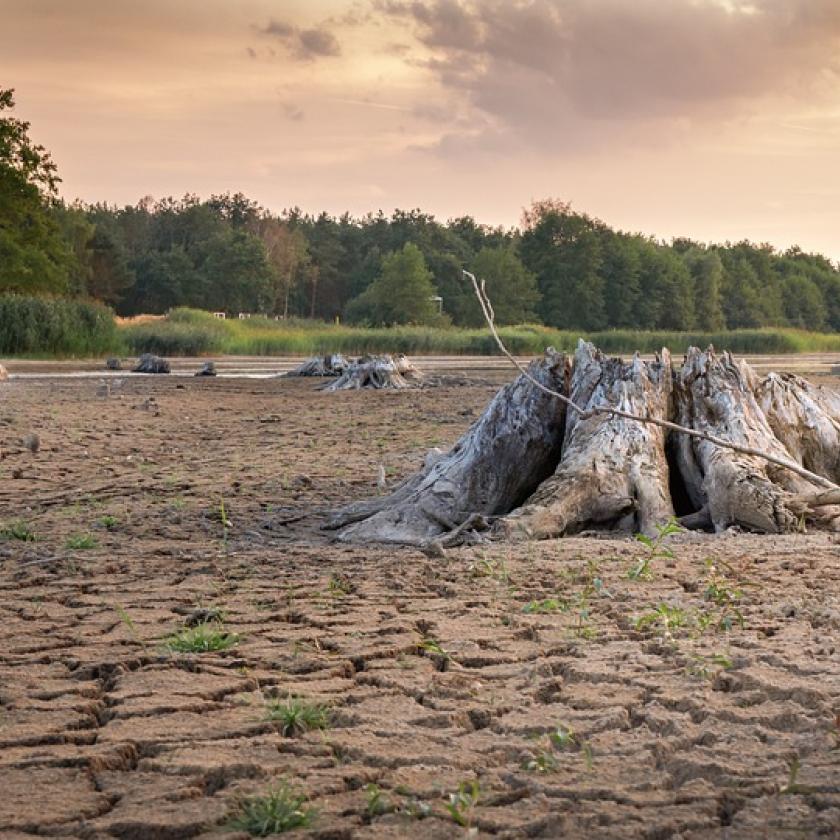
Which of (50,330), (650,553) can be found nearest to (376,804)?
(650,553)

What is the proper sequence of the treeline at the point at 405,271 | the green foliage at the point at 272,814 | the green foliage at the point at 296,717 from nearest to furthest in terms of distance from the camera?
the green foliage at the point at 272,814 < the green foliage at the point at 296,717 < the treeline at the point at 405,271

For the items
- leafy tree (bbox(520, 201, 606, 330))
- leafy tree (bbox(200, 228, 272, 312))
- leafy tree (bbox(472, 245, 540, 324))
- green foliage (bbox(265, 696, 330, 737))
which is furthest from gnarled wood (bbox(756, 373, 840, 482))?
leafy tree (bbox(520, 201, 606, 330))

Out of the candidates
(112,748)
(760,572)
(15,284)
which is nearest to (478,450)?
(760,572)

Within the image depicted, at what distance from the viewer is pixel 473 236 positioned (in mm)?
111938

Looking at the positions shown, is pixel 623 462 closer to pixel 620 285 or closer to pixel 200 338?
pixel 200 338

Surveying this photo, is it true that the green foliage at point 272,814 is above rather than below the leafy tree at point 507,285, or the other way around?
below

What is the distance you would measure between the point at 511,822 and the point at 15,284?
4889 cm

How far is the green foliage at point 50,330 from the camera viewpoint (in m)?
34.6

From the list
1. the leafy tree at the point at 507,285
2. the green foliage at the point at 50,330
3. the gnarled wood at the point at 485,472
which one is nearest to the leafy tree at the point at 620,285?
the leafy tree at the point at 507,285

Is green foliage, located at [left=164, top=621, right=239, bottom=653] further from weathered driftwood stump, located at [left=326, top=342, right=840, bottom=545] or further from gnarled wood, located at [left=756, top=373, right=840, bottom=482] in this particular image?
gnarled wood, located at [left=756, top=373, right=840, bottom=482]

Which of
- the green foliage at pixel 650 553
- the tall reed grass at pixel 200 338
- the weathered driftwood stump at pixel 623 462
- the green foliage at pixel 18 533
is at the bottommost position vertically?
the green foliage at pixel 18 533

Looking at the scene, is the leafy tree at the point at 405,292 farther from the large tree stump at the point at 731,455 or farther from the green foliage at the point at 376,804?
the green foliage at the point at 376,804

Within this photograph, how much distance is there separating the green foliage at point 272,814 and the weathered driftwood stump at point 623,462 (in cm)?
386

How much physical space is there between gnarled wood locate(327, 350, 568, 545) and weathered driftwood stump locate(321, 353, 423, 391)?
1511cm
